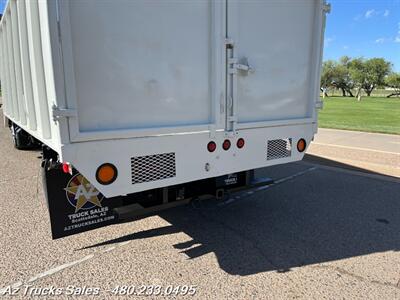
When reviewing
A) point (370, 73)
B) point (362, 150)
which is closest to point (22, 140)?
point (362, 150)

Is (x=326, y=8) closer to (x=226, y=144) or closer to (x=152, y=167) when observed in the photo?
(x=226, y=144)

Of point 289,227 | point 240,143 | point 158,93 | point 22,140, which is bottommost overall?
point 289,227

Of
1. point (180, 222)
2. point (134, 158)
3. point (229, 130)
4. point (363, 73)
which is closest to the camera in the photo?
point (134, 158)

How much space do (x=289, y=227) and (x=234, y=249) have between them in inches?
38.8

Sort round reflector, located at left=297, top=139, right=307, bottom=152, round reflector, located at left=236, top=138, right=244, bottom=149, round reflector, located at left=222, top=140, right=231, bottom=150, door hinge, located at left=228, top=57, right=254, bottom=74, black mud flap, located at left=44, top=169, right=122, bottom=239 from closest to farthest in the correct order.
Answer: black mud flap, located at left=44, top=169, right=122, bottom=239 → door hinge, located at left=228, top=57, right=254, bottom=74 → round reflector, located at left=222, top=140, right=231, bottom=150 → round reflector, located at left=236, top=138, right=244, bottom=149 → round reflector, located at left=297, top=139, right=307, bottom=152

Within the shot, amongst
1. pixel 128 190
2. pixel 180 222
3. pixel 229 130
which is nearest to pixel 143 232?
pixel 180 222

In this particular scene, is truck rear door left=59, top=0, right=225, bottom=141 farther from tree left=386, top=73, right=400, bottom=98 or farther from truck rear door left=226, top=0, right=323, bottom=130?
tree left=386, top=73, right=400, bottom=98

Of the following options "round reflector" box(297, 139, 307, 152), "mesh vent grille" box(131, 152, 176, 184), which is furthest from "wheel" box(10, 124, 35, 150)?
"round reflector" box(297, 139, 307, 152)

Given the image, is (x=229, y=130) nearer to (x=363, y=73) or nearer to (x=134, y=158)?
(x=134, y=158)

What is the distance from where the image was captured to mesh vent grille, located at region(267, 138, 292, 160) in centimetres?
388

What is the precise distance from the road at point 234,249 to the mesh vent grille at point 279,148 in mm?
987

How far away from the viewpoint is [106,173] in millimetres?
2775

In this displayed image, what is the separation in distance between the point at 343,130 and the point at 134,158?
1228 centimetres

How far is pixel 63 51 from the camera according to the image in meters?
2.44
